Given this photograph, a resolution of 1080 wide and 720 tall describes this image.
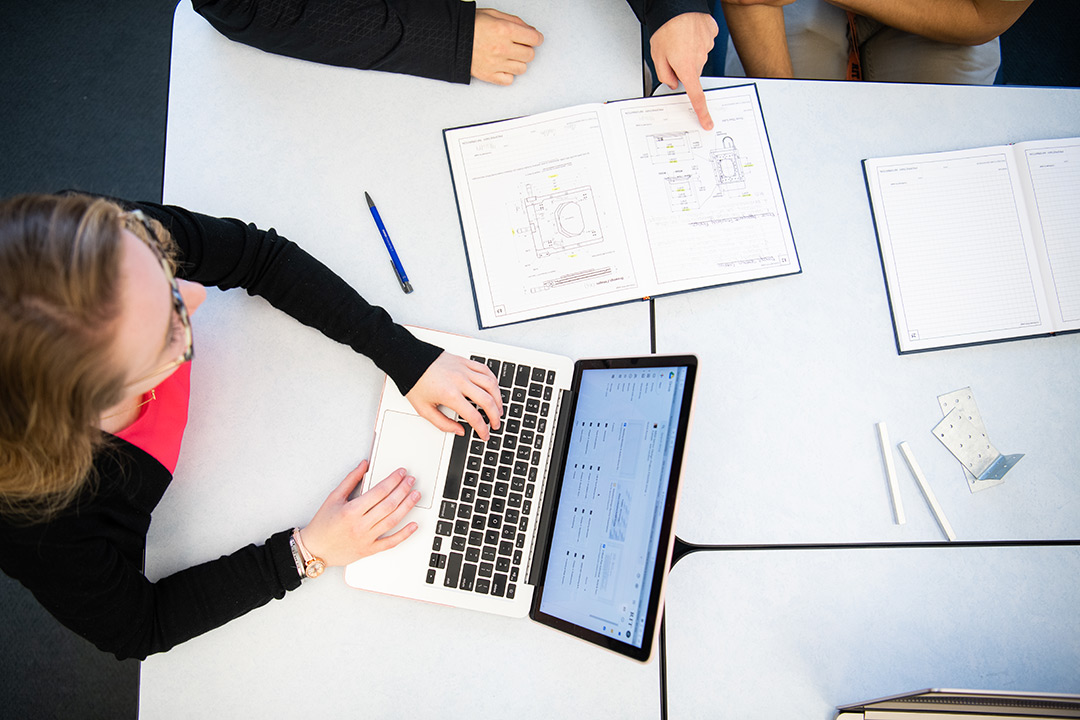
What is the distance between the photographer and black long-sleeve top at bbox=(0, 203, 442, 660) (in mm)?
802

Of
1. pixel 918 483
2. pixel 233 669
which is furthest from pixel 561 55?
pixel 233 669

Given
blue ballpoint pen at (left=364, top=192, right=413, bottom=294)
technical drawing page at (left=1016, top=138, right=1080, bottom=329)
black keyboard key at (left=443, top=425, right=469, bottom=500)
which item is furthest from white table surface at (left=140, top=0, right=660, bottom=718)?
technical drawing page at (left=1016, top=138, right=1080, bottom=329)

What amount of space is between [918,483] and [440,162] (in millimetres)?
897

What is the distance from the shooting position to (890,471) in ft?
3.30

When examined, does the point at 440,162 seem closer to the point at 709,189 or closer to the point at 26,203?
the point at 709,189

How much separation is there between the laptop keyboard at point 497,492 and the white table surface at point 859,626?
25 cm

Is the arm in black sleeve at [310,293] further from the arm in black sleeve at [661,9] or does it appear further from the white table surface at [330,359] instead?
the arm in black sleeve at [661,9]

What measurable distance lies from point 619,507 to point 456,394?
0.28 metres

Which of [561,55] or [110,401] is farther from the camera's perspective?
[561,55]

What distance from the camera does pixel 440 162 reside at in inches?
41.6

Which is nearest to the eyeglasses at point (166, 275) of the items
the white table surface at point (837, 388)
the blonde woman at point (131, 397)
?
the blonde woman at point (131, 397)

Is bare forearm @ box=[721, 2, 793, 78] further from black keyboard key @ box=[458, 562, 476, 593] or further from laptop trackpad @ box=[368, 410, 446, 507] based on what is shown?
black keyboard key @ box=[458, 562, 476, 593]

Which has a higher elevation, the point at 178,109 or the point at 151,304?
the point at 178,109

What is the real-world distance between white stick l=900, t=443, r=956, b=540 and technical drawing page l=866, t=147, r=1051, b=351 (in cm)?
17
